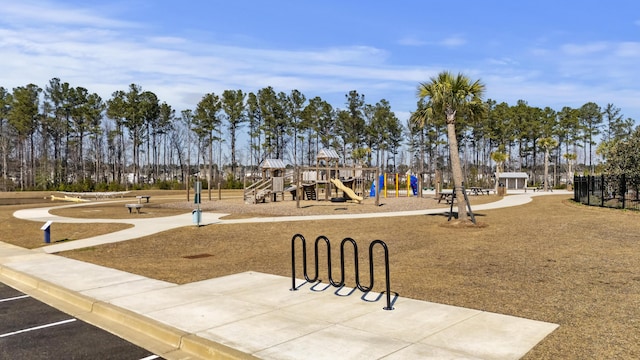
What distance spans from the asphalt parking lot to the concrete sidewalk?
227 millimetres

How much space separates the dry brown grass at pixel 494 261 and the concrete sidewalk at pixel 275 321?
56 centimetres

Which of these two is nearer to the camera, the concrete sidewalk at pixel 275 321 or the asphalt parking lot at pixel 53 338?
the concrete sidewalk at pixel 275 321

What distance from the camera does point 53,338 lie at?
6250 mm

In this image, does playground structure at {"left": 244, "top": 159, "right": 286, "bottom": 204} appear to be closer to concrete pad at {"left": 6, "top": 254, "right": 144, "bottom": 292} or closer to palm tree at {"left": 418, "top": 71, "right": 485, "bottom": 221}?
palm tree at {"left": 418, "top": 71, "right": 485, "bottom": 221}

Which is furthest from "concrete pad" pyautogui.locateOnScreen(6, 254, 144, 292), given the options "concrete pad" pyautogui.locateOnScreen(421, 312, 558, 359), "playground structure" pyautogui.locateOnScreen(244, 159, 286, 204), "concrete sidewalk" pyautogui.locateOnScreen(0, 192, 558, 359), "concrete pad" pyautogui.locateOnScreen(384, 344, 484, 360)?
"playground structure" pyautogui.locateOnScreen(244, 159, 286, 204)

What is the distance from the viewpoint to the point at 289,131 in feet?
271

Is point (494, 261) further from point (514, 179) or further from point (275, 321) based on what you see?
point (514, 179)

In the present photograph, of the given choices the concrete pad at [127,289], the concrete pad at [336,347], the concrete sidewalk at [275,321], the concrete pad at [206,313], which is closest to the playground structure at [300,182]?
the concrete pad at [127,289]

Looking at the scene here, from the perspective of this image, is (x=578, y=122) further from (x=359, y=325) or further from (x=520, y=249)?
(x=359, y=325)

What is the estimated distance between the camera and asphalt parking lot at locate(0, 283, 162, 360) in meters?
5.64

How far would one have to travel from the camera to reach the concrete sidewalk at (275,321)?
5.41m

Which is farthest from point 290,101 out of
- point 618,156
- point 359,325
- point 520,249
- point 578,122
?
point 359,325

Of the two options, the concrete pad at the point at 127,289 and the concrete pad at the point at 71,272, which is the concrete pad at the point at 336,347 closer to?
the concrete pad at the point at 127,289

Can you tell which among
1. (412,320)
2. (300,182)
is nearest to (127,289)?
(412,320)
